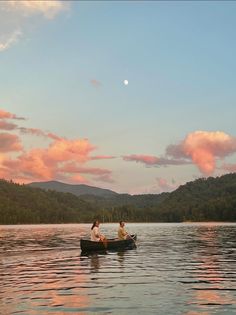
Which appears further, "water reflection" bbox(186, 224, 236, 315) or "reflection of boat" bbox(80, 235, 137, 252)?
"reflection of boat" bbox(80, 235, 137, 252)

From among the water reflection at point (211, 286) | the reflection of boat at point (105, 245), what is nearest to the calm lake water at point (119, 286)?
the water reflection at point (211, 286)

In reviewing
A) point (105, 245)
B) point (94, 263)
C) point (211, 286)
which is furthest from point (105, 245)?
point (211, 286)

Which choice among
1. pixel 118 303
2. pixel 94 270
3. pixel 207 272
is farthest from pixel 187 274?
pixel 118 303

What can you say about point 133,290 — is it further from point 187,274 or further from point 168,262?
point 168,262

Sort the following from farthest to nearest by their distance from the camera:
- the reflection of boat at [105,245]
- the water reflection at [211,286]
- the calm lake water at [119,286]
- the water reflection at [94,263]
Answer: the reflection of boat at [105,245]
the water reflection at [94,263]
the water reflection at [211,286]
the calm lake water at [119,286]

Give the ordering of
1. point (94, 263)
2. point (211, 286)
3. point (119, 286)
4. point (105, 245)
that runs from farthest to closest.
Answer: point (105, 245)
point (94, 263)
point (119, 286)
point (211, 286)

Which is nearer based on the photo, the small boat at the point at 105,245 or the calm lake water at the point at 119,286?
the calm lake water at the point at 119,286

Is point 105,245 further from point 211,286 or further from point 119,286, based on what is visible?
point 211,286

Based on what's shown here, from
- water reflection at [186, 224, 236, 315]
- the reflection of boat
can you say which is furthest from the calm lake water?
the reflection of boat

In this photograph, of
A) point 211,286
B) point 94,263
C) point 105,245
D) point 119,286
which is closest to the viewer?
point 211,286

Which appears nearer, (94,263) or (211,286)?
(211,286)

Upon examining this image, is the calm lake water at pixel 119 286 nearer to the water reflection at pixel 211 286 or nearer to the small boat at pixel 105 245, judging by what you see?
the water reflection at pixel 211 286

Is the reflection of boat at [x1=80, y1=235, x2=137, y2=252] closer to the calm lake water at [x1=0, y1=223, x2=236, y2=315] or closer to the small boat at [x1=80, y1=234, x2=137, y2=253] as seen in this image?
the small boat at [x1=80, y1=234, x2=137, y2=253]

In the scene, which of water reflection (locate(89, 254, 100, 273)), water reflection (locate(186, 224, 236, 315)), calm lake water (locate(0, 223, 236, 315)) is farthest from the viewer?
water reflection (locate(89, 254, 100, 273))
